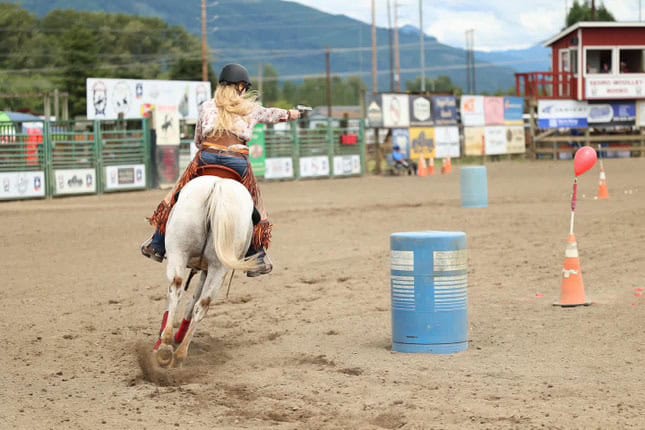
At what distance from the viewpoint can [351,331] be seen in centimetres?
933

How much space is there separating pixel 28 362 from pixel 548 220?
1249cm

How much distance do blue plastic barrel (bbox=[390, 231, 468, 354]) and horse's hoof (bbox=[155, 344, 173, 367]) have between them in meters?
1.84

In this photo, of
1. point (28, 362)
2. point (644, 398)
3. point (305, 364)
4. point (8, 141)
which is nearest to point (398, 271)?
point (305, 364)

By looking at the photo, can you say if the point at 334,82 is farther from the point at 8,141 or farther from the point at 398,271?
the point at 398,271

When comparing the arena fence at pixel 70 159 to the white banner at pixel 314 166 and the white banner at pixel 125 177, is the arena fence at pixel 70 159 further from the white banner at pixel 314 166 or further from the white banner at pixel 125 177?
the white banner at pixel 314 166

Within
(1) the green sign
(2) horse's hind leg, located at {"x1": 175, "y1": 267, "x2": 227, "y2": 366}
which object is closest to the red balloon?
(2) horse's hind leg, located at {"x1": 175, "y1": 267, "x2": 227, "y2": 366}

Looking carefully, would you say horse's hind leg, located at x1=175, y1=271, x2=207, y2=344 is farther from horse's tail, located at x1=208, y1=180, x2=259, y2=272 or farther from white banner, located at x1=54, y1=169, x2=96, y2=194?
white banner, located at x1=54, y1=169, x2=96, y2=194

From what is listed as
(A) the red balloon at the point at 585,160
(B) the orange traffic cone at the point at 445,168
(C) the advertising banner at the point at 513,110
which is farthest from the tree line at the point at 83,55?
(A) the red balloon at the point at 585,160

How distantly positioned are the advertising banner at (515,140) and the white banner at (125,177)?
70.5 ft

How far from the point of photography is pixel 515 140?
156 feet

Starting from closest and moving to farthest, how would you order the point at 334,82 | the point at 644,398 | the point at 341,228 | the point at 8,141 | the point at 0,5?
the point at 644,398 → the point at 341,228 → the point at 8,141 → the point at 0,5 → the point at 334,82

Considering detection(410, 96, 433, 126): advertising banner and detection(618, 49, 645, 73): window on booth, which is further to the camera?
detection(618, 49, 645, 73): window on booth

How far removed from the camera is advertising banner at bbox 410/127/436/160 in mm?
41312

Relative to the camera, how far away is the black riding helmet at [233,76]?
317 inches
